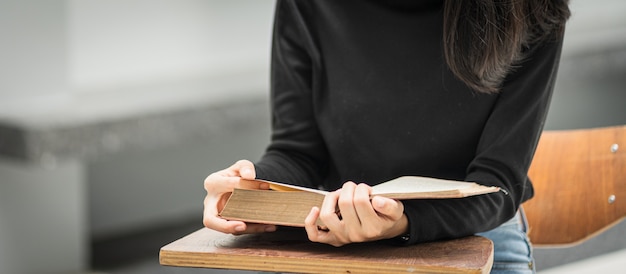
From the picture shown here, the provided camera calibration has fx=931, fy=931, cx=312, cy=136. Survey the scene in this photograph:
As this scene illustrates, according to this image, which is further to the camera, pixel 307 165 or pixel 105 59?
pixel 105 59

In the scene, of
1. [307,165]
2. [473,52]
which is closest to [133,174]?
[307,165]

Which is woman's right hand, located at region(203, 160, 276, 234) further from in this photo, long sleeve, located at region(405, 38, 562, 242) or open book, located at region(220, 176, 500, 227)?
long sleeve, located at region(405, 38, 562, 242)

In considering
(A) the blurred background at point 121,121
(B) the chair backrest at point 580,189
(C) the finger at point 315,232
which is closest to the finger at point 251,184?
(C) the finger at point 315,232

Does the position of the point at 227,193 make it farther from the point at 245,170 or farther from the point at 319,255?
the point at 319,255

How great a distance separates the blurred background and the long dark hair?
1357 mm

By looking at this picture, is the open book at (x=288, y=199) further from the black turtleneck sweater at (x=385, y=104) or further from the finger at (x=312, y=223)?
the black turtleneck sweater at (x=385, y=104)

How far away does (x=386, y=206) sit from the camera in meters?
0.79

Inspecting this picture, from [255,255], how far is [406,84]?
0.35 meters

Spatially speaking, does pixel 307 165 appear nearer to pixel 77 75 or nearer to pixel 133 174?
pixel 77 75

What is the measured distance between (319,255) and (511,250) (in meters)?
0.32

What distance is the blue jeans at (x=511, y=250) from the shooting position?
1018 mm

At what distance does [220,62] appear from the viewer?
Result: 8.96ft

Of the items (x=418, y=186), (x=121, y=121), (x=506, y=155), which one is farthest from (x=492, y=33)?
(x=121, y=121)

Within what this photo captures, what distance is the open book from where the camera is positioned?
0.78 meters
